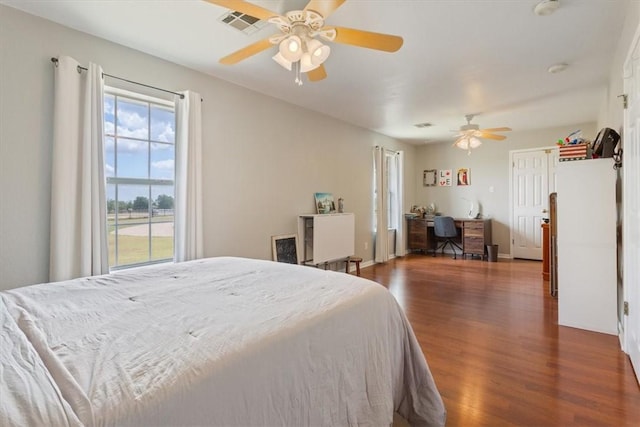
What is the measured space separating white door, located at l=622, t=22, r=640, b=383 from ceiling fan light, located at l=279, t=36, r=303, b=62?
6.30ft

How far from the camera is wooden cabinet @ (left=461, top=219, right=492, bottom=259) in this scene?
619 centimetres

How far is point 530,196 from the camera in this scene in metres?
6.06

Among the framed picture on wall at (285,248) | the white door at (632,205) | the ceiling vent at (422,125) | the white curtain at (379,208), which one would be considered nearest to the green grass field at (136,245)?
the framed picture on wall at (285,248)

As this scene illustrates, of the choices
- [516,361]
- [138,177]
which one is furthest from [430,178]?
[138,177]

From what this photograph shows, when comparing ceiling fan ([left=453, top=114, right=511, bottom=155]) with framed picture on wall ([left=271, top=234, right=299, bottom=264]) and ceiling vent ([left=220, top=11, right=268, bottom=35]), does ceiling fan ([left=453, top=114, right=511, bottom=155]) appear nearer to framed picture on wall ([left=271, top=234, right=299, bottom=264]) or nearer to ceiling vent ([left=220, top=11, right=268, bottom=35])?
framed picture on wall ([left=271, top=234, right=299, bottom=264])

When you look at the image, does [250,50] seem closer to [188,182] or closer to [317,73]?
[317,73]

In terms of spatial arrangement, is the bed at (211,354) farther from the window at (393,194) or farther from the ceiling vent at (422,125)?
the window at (393,194)

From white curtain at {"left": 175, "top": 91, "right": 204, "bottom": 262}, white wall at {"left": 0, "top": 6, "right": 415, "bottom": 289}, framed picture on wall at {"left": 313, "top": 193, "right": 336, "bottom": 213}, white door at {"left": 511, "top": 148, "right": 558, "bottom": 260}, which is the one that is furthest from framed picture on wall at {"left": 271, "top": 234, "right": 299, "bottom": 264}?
white door at {"left": 511, "top": 148, "right": 558, "bottom": 260}

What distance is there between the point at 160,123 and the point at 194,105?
358 millimetres

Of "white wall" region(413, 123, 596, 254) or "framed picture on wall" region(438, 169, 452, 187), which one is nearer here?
"white wall" region(413, 123, 596, 254)

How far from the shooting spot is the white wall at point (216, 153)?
2121 mm

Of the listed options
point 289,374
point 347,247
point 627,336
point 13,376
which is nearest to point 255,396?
point 289,374

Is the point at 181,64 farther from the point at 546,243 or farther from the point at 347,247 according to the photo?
the point at 546,243

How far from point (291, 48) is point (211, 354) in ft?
5.58
